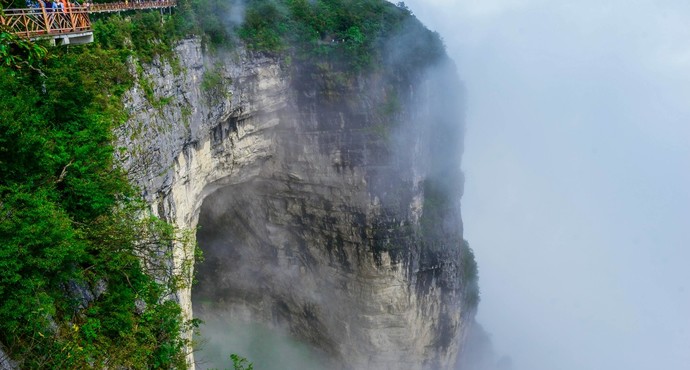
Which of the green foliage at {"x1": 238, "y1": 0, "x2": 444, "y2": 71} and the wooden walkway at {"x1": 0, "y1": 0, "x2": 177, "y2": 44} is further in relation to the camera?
the green foliage at {"x1": 238, "y1": 0, "x2": 444, "y2": 71}

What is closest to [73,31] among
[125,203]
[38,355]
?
[125,203]

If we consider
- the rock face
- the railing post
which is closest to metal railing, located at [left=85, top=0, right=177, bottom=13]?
the rock face

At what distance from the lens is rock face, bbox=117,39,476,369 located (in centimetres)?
2062

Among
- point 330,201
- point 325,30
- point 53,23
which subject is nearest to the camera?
point 53,23

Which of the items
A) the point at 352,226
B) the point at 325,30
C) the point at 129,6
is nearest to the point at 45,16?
the point at 129,6

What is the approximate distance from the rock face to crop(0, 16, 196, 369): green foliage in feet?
20.4

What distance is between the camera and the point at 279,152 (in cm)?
2348

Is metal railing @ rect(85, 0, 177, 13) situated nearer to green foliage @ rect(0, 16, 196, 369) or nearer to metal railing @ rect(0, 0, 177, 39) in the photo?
metal railing @ rect(0, 0, 177, 39)

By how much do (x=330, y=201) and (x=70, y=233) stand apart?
15859 mm

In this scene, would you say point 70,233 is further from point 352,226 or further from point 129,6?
point 352,226

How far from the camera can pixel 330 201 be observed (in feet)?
78.2

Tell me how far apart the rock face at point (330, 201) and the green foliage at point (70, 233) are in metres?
6.23

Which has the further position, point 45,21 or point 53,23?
point 53,23

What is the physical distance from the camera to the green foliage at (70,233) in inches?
301
